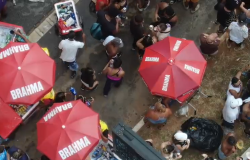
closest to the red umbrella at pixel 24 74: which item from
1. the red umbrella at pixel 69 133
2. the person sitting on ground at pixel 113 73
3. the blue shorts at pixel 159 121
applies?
the red umbrella at pixel 69 133

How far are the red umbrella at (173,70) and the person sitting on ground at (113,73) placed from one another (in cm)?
66

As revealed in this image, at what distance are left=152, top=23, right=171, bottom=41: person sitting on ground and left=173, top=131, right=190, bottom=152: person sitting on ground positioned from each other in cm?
258

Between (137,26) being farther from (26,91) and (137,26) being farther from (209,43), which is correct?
(26,91)

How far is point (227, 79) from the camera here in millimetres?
10539

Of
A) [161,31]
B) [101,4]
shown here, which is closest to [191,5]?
[161,31]

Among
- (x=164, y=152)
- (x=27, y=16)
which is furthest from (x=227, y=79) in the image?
(x=27, y=16)

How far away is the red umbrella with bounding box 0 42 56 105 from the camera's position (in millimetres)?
8203

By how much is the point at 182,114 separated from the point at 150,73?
193 centimetres

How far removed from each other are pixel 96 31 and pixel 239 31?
368 cm

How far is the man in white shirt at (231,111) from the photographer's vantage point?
884cm

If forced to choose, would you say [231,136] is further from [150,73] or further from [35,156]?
[35,156]

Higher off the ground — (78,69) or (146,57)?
(146,57)

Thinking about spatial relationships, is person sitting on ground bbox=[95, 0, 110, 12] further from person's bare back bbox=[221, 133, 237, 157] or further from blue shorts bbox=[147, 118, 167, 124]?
person's bare back bbox=[221, 133, 237, 157]

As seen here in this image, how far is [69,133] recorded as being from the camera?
769 cm
